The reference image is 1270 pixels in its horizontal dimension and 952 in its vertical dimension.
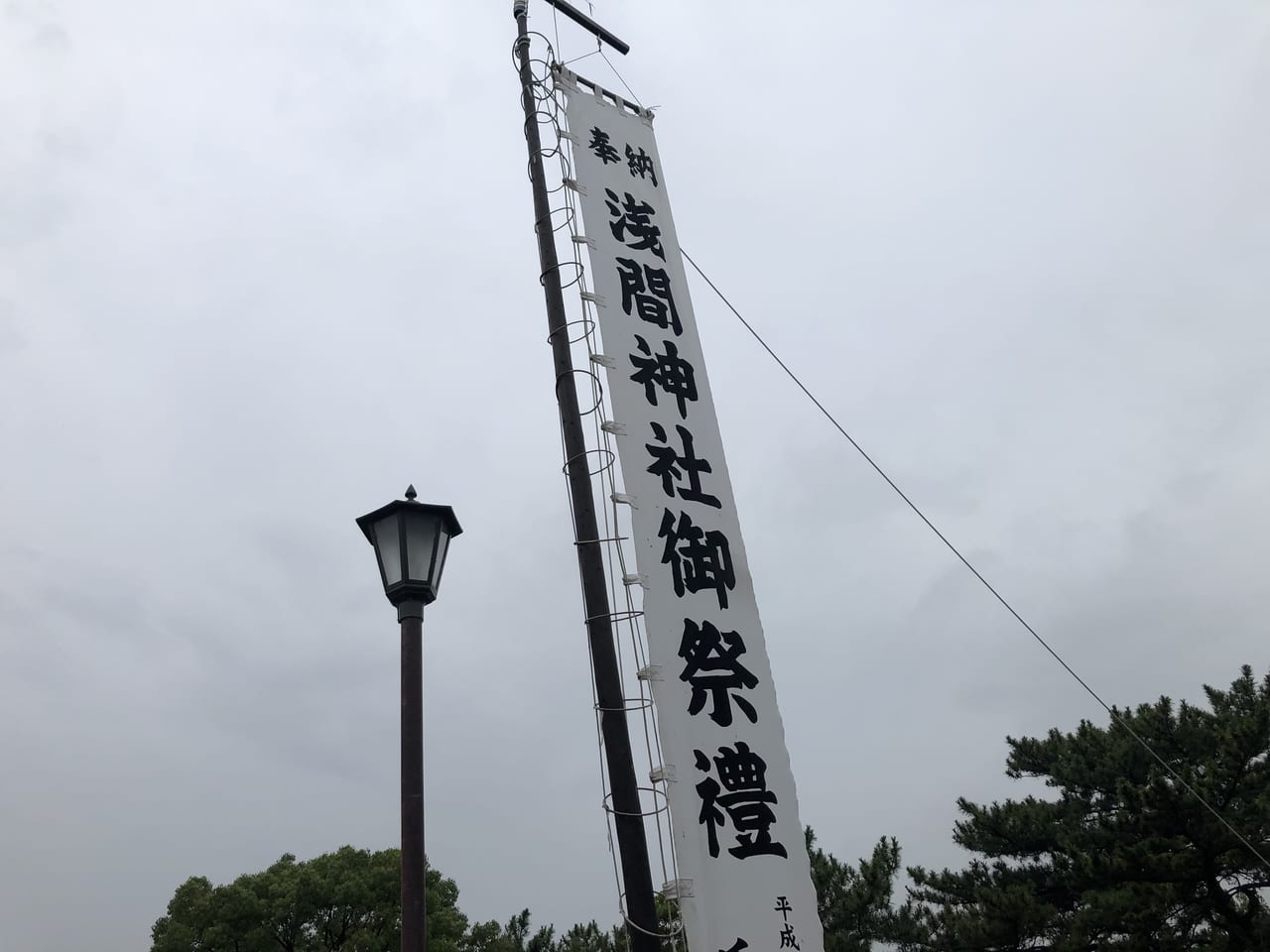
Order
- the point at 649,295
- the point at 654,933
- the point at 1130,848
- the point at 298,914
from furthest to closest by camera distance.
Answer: the point at 298,914, the point at 1130,848, the point at 649,295, the point at 654,933

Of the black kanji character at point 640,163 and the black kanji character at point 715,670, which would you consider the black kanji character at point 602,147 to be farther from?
the black kanji character at point 715,670

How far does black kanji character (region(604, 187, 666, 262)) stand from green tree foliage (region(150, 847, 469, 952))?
19.4m

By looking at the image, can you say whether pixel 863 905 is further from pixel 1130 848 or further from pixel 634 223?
pixel 634 223

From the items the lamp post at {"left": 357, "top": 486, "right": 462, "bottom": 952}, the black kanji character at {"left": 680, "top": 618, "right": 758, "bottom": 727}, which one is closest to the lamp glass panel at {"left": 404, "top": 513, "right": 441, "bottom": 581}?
the lamp post at {"left": 357, "top": 486, "right": 462, "bottom": 952}

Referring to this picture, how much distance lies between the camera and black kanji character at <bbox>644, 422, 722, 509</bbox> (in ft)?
18.3

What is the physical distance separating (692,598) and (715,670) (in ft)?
1.43

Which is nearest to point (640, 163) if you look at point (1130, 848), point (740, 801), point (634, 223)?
point (634, 223)

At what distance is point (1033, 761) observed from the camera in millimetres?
21562

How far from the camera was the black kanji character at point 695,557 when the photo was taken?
5.27m

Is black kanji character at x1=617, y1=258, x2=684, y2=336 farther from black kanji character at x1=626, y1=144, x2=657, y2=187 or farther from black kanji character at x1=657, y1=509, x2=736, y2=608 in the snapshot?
black kanji character at x1=657, y1=509, x2=736, y2=608

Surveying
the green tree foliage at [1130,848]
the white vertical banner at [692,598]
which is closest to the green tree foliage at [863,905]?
the green tree foliage at [1130,848]

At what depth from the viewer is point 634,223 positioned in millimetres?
6672

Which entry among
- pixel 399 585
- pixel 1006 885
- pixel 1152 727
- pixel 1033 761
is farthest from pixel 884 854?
pixel 399 585

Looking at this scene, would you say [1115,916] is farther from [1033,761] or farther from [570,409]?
[570,409]
